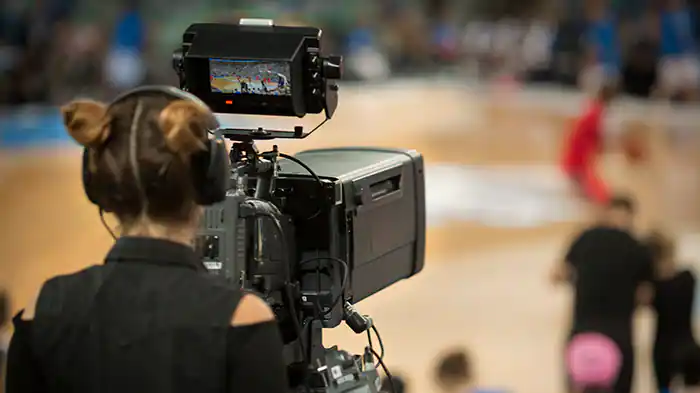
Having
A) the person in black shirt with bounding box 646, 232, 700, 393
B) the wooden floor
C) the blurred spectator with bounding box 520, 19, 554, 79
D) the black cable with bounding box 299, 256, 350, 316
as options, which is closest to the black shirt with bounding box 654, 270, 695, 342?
the person in black shirt with bounding box 646, 232, 700, 393

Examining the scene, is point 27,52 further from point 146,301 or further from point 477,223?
point 146,301

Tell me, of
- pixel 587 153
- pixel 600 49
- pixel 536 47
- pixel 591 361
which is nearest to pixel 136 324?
pixel 591 361

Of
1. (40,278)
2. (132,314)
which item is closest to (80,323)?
(132,314)

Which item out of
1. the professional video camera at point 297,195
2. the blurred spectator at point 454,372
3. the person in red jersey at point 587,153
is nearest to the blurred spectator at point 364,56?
the person in red jersey at point 587,153

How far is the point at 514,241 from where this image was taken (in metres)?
9.01

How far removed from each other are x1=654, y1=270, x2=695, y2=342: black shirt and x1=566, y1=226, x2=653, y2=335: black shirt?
0.45ft

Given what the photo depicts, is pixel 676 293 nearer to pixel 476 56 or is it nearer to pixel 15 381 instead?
pixel 15 381

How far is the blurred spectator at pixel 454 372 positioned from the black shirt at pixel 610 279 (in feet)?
3.16

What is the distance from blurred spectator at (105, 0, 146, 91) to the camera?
15.9m

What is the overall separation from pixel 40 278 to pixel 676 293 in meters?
4.10

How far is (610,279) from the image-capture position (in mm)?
5430

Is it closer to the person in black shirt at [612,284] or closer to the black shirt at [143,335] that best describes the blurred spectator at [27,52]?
the person in black shirt at [612,284]

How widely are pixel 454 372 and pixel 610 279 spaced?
1163 millimetres

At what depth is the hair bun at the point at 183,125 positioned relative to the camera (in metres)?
1.65
